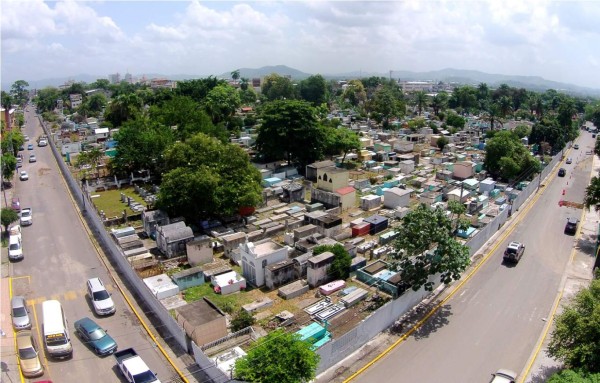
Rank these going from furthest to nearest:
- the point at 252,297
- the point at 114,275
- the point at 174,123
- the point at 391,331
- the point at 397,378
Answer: the point at 174,123 → the point at 114,275 → the point at 252,297 → the point at 391,331 → the point at 397,378

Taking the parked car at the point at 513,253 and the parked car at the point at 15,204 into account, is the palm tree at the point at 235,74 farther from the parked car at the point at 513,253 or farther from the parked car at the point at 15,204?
the parked car at the point at 513,253

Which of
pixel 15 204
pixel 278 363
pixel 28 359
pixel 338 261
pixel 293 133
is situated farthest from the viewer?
pixel 293 133

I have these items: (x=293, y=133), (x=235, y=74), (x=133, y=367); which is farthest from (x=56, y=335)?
(x=235, y=74)

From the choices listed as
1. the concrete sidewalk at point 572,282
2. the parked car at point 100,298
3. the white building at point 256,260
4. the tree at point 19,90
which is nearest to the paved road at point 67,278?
the parked car at point 100,298

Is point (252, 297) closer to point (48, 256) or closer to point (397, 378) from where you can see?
point (397, 378)

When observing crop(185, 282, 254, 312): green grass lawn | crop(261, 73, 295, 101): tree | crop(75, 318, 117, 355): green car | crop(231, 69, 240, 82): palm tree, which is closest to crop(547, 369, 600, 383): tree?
crop(185, 282, 254, 312): green grass lawn

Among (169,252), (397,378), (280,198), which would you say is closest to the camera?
(397,378)

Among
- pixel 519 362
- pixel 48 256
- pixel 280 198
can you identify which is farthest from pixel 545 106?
pixel 48 256

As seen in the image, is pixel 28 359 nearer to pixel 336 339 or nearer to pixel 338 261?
pixel 336 339
